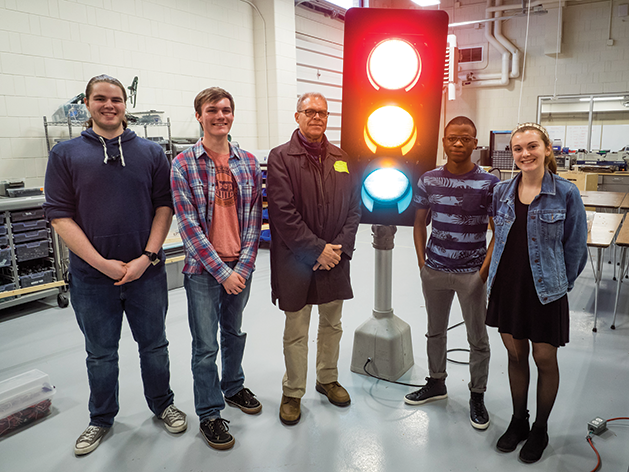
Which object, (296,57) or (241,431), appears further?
(296,57)

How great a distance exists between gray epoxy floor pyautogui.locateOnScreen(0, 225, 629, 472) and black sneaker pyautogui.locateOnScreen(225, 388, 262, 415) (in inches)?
1.3

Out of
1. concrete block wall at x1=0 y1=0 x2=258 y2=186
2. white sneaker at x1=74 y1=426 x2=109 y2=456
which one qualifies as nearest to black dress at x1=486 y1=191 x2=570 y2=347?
white sneaker at x1=74 y1=426 x2=109 y2=456

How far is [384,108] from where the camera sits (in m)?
1.67

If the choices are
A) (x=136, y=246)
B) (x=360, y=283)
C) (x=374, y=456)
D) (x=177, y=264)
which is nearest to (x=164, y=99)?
(x=177, y=264)

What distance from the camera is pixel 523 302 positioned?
1759mm

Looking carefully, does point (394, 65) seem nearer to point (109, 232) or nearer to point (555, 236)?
point (555, 236)

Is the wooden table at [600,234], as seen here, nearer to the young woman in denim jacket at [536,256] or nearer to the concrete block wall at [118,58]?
the young woman in denim jacket at [536,256]

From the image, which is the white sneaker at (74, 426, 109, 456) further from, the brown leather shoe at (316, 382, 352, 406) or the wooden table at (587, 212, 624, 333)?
the wooden table at (587, 212, 624, 333)

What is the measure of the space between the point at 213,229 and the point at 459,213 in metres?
1.09

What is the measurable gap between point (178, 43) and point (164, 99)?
718mm

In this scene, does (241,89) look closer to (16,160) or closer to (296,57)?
(296,57)

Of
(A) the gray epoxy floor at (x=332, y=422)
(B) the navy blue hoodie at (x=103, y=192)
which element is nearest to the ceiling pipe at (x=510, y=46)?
(A) the gray epoxy floor at (x=332, y=422)

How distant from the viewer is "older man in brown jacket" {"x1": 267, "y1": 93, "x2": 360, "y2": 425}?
78.2 inches

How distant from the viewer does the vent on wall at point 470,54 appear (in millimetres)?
8945
